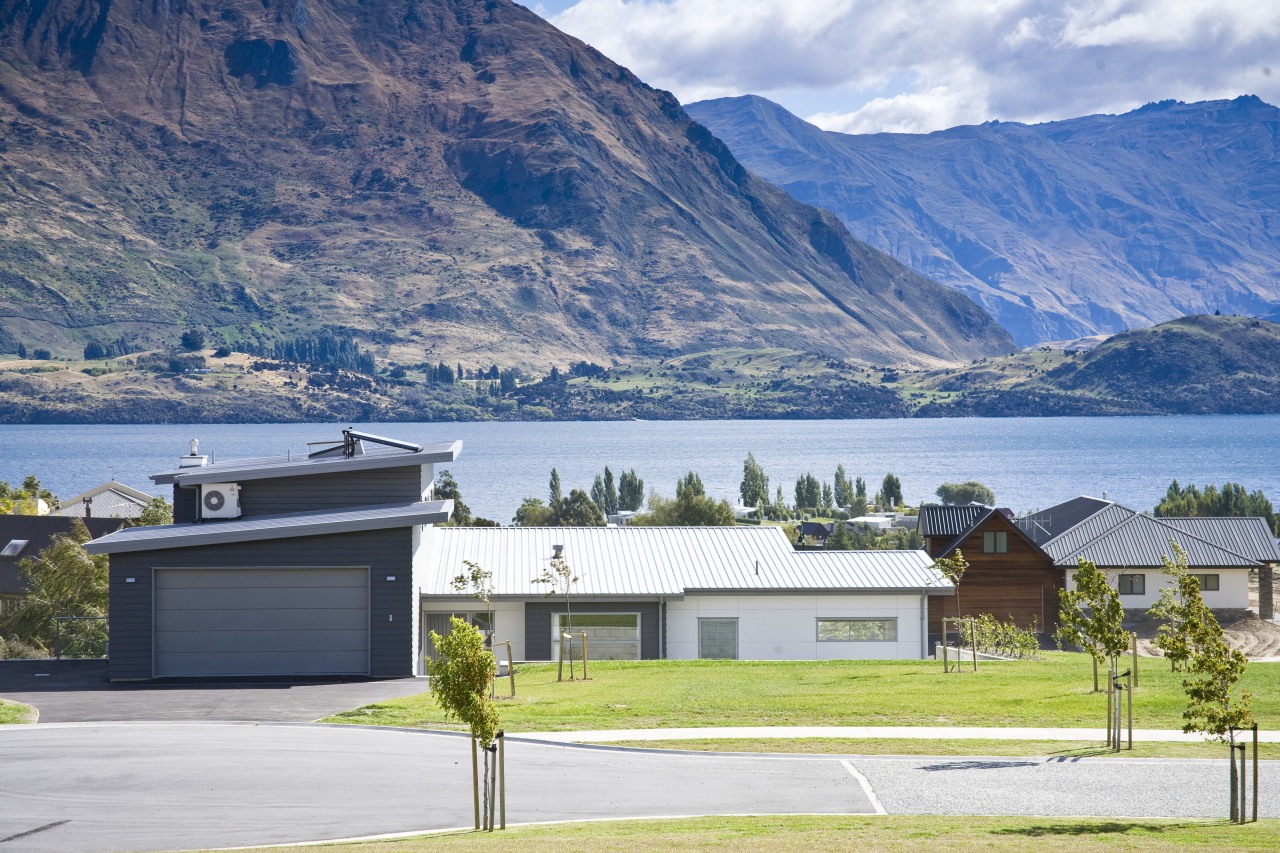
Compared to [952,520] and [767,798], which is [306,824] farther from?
[952,520]

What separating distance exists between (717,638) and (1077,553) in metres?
27.4

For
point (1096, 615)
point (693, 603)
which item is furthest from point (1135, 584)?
point (1096, 615)

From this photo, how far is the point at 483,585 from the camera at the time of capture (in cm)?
3359

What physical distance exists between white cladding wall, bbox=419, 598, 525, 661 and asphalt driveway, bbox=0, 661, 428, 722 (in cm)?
469

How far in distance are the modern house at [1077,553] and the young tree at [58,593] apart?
1202 inches

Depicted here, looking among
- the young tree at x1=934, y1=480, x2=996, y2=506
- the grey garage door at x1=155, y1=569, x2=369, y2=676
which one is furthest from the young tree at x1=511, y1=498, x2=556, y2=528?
the grey garage door at x1=155, y1=569, x2=369, y2=676

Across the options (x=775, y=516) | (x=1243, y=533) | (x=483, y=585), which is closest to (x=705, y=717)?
(x=483, y=585)

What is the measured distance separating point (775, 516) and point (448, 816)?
367 ft

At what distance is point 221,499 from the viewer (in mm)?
31938

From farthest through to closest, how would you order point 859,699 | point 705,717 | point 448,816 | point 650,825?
point 859,699, point 705,717, point 448,816, point 650,825

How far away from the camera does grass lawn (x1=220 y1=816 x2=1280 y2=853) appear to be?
1400 centimetres

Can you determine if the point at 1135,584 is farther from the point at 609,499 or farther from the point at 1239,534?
the point at 609,499

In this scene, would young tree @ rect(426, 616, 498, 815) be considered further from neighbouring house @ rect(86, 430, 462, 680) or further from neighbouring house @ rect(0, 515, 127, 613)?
neighbouring house @ rect(0, 515, 127, 613)

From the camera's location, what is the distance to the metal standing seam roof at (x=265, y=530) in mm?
29203
